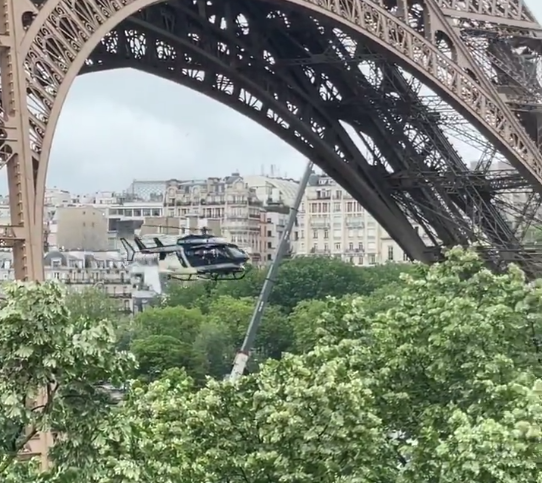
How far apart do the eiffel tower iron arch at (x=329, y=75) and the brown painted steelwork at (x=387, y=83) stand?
0.04m

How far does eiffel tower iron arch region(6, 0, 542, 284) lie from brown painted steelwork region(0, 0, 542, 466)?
0.04m

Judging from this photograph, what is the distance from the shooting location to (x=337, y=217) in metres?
119

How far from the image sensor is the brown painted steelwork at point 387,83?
1248 inches

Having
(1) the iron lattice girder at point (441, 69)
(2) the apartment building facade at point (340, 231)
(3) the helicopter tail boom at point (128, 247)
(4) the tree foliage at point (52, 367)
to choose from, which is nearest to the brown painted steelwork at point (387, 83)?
(1) the iron lattice girder at point (441, 69)

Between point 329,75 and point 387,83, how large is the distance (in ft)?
5.69

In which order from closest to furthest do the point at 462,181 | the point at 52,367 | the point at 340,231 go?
the point at 52,367 → the point at 462,181 → the point at 340,231

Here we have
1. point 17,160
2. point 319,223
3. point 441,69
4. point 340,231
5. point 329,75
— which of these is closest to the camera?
point 17,160

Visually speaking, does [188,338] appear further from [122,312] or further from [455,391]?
[455,391]

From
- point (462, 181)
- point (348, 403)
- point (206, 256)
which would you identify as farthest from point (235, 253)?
point (348, 403)

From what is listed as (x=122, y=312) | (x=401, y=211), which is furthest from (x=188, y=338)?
(x=401, y=211)

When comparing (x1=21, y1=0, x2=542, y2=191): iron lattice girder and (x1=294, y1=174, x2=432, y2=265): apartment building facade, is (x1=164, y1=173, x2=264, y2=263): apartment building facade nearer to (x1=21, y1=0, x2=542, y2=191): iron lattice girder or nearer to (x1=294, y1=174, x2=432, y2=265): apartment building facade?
(x1=294, y1=174, x2=432, y2=265): apartment building facade

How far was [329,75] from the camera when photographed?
3656 centimetres

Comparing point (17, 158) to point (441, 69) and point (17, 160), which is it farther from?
point (441, 69)

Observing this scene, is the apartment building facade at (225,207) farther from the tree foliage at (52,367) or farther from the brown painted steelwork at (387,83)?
the tree foliage at (52,367)
